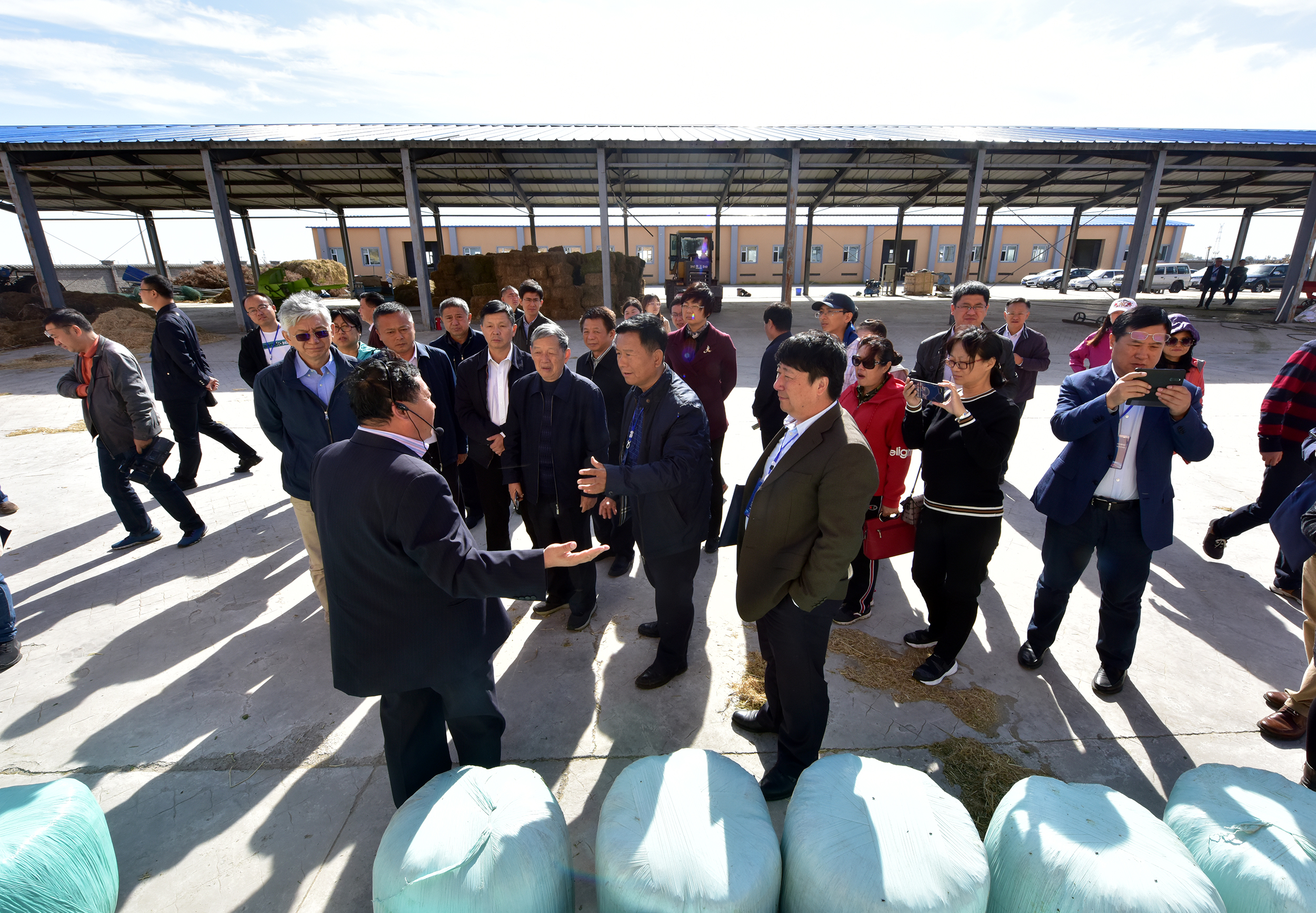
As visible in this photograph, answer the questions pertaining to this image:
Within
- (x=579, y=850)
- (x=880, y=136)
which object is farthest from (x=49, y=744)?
(x=880, y=136)

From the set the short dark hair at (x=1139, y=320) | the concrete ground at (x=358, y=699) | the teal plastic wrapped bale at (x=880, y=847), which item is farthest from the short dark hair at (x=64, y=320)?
the short dark hair at (x=1139, y=320)

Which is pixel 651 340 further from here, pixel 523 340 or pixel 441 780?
pixel 523 340

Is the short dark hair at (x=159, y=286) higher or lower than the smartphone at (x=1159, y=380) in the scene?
higher

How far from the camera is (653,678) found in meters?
2.94

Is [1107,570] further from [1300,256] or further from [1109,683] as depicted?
[1300,256]

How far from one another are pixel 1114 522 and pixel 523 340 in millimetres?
4800

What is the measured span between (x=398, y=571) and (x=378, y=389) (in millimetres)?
578

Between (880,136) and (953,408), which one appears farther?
(880,136)

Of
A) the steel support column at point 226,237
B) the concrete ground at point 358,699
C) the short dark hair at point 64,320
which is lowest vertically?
the concrete ground at point 358,699

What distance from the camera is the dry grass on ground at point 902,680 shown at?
9.05ft

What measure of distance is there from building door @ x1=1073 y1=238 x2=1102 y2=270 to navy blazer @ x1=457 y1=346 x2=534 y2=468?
44.9 metres

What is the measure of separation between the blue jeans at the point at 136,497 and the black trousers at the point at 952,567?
5.17 m

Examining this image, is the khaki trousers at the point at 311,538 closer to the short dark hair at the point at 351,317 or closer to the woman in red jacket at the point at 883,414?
the short dark hair at the point at 351,317

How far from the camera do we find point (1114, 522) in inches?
Result: 106
